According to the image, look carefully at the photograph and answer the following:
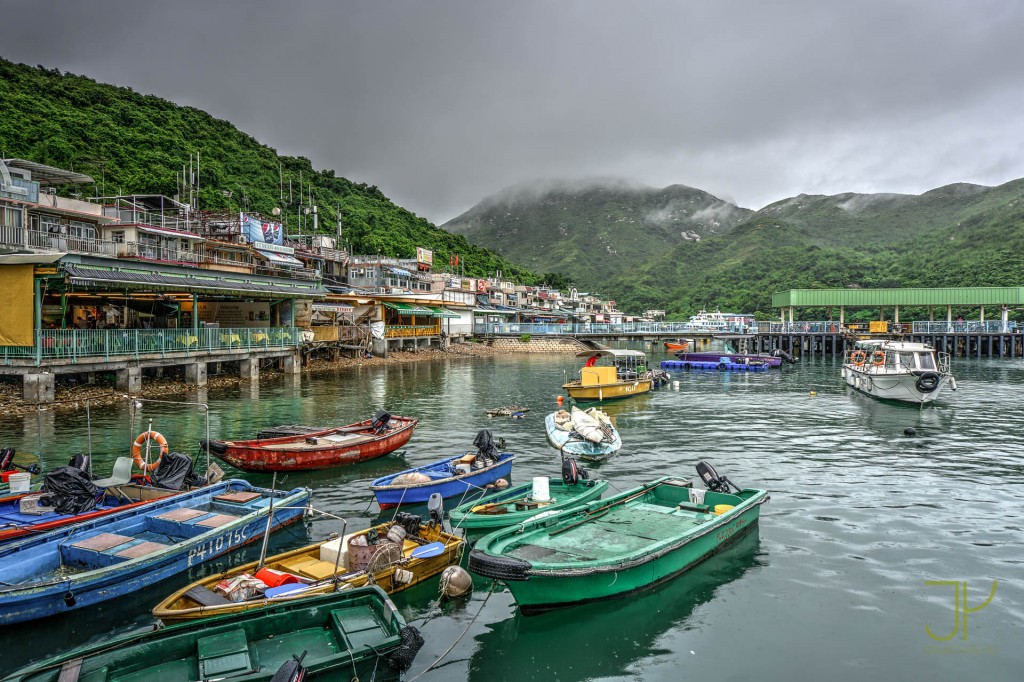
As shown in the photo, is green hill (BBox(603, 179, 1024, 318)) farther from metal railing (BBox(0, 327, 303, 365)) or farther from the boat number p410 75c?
the boat number p410 75c

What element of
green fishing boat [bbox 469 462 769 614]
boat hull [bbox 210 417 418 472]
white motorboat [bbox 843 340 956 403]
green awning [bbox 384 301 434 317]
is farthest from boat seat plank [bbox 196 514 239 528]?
green awning [bbox 384 301 434 317]

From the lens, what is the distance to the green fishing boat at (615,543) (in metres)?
9.92

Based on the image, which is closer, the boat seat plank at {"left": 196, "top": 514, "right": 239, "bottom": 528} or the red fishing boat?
the boat seat plank at {"left": 196, "top": 514, "right": 239, "bottom": 528}

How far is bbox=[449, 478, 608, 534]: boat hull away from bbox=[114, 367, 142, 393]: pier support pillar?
82.7ft

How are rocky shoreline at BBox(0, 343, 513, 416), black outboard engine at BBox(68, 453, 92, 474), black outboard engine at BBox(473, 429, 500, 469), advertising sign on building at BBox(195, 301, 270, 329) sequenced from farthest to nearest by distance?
advertising sign on building at BBox(195, 301, 270, 329), rocky shoreline at BBox(0, 343, 513, 416), black outboard engine at BBox(473, 429, 500, 469), black outboard engine at BBox(68, 453, 92, 474)

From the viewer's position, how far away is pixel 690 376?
174 feet

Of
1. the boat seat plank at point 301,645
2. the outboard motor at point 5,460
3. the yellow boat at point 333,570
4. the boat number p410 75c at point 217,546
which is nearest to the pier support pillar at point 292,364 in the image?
the outboard motor at point 5,460

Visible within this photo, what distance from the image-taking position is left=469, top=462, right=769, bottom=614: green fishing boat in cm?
992

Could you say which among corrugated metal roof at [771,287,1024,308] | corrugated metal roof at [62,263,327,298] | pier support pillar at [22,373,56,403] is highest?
corrugated metal roof at [771,287,1024,308]

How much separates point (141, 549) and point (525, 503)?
735 cm

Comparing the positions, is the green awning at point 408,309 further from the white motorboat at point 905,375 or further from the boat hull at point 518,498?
the boat hull at point 518,498

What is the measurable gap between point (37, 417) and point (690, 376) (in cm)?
4406

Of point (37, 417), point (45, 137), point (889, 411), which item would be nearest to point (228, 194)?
point (45, 137)

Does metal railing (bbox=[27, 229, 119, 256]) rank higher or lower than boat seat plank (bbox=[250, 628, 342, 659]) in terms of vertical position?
higher
